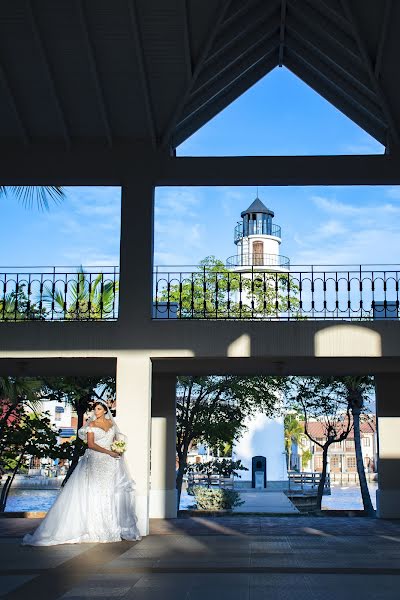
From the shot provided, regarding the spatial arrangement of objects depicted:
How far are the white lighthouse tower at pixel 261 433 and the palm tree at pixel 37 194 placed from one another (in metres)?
6.11

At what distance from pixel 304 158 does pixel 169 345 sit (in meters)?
3.92

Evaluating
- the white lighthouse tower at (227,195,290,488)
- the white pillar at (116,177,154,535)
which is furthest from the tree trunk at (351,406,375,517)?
the white pillar at (116,177,154,535)

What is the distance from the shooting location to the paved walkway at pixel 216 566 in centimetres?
722

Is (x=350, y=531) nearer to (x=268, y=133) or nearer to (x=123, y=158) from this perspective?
(x=123, y=158)

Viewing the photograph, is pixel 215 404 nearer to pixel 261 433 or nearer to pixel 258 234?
pixel 261 433

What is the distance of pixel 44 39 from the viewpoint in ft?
41.4

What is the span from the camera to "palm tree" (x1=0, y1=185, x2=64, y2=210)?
17.7 m

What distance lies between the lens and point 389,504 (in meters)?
16.2

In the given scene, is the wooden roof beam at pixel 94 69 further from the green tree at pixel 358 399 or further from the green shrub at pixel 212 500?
the green tree at pixel 358 399

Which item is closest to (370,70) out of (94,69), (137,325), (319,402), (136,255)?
(94,69)

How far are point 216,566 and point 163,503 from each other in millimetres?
7482

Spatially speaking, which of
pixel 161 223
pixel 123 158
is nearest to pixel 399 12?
pixel 123 158

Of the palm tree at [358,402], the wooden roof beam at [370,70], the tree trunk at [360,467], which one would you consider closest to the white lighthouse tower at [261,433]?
the palm tree at [358,402]

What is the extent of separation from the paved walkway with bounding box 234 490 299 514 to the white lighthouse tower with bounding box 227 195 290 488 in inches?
70.6
